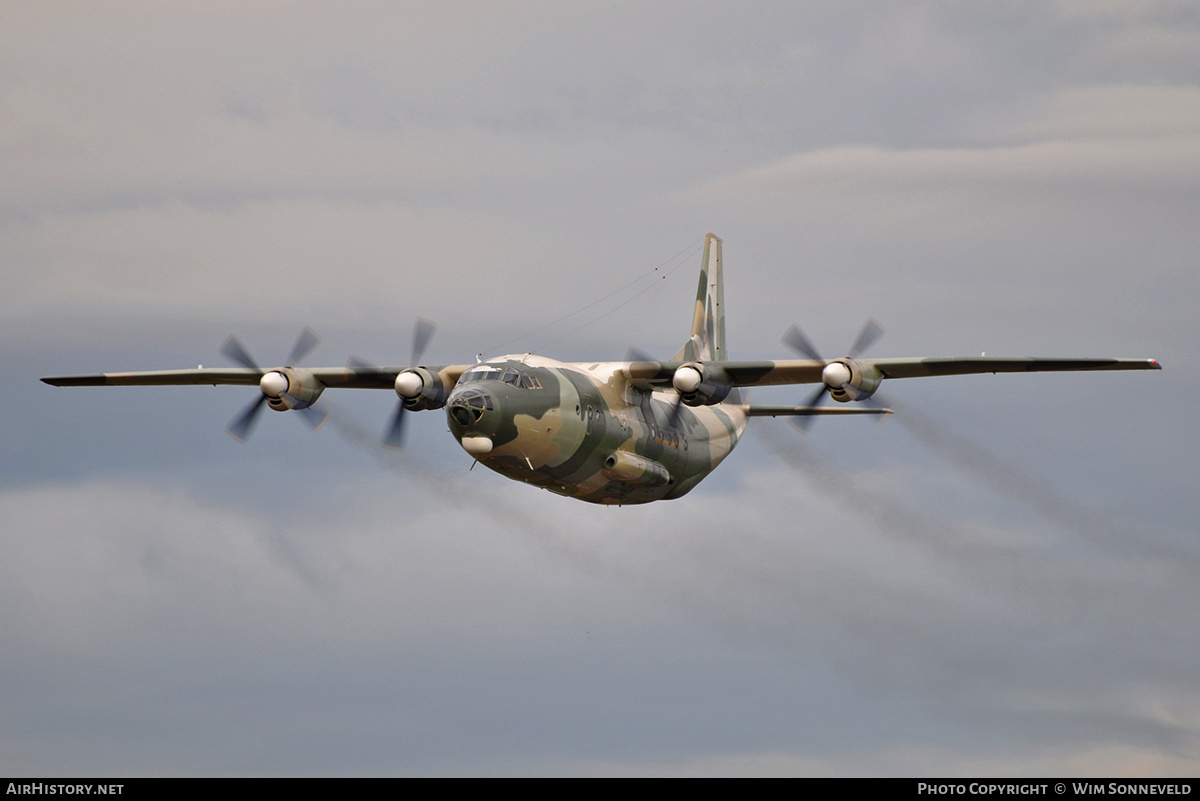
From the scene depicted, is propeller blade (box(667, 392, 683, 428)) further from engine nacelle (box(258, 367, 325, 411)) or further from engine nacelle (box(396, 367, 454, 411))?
engine nacelle (box(258, 367, 325, 411))

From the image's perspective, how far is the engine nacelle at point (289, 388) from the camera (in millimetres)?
40125

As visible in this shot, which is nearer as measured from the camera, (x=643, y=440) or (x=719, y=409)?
(x=643, y=440)

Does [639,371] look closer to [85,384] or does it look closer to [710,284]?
[710,284]

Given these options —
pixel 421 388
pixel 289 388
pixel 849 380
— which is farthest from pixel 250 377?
pixel 849 380

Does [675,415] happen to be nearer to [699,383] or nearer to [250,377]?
[699,383]

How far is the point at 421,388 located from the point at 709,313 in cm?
1201

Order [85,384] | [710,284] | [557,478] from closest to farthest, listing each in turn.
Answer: [557,478] → [85,384] → [710,284]

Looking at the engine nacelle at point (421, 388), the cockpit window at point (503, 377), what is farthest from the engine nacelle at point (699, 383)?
the engine nacelle at point (421, 388)

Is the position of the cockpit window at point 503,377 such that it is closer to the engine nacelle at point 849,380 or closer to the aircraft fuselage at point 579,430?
the aircraft fuselage at point 579,430
